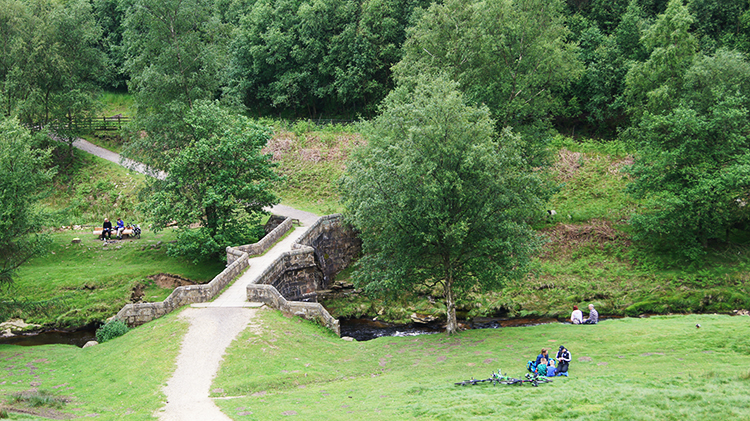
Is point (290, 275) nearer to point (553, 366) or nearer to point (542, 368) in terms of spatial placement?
point (542, 368)

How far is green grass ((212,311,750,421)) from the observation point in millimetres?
17375

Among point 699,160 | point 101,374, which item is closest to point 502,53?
point 699,160

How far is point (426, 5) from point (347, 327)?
4030 cm

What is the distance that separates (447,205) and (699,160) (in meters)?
21.9

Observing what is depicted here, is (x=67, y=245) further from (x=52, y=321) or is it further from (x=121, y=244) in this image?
(x=52, y=321)

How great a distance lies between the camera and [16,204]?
3206 cm

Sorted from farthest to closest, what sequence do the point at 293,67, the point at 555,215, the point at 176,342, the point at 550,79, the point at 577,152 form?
the point at 293,67
the point at 577,152
the point at 555,215
the point at 550,79
the point at 176,342

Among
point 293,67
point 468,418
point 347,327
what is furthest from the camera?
point 293,67

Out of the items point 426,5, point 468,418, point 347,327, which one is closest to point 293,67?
point 426,5

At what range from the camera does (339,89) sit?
64312 millimetres

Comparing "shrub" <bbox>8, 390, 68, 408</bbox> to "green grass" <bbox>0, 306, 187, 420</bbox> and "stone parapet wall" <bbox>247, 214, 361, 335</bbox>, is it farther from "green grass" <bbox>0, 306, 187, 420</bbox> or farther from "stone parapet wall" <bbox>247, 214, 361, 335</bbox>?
"stone parapet wall" <bbox>247, 214, 361, 335</bbox>

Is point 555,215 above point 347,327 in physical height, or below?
above

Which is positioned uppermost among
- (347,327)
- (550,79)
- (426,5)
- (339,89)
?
(426,5)

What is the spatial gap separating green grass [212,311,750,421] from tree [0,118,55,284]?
47.9ft
